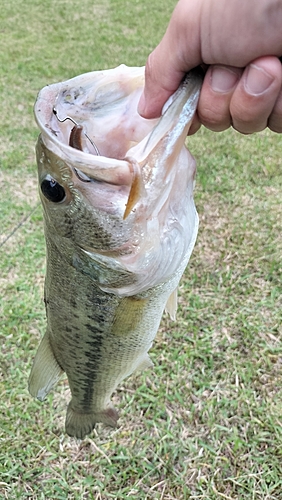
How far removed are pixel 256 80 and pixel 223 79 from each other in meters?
0.08

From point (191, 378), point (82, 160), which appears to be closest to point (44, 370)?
point (82, 160)

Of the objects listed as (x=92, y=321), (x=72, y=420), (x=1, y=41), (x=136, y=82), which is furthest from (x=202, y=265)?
(x=1, y=41)

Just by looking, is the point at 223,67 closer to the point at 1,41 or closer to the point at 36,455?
the point at 36,455

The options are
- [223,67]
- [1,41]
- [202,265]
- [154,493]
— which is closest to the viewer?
[223,67]

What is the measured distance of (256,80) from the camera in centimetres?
94

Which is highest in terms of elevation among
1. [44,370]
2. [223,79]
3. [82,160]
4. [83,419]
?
[223,79]

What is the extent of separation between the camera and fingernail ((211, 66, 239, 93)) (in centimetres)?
99

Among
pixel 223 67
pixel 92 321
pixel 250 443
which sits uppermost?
pixel 223 67

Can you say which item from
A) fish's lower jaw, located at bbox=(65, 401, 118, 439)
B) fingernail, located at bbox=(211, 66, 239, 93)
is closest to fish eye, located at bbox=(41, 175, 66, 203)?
fingernail, located at bbox=(211, 66, 239, 93)

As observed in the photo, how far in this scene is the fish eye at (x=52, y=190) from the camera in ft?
3.76

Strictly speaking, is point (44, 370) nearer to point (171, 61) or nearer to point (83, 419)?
point (83, 419)

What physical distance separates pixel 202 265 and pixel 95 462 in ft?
4.63

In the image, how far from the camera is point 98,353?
1516 mm

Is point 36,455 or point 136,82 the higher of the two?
point 136,82
